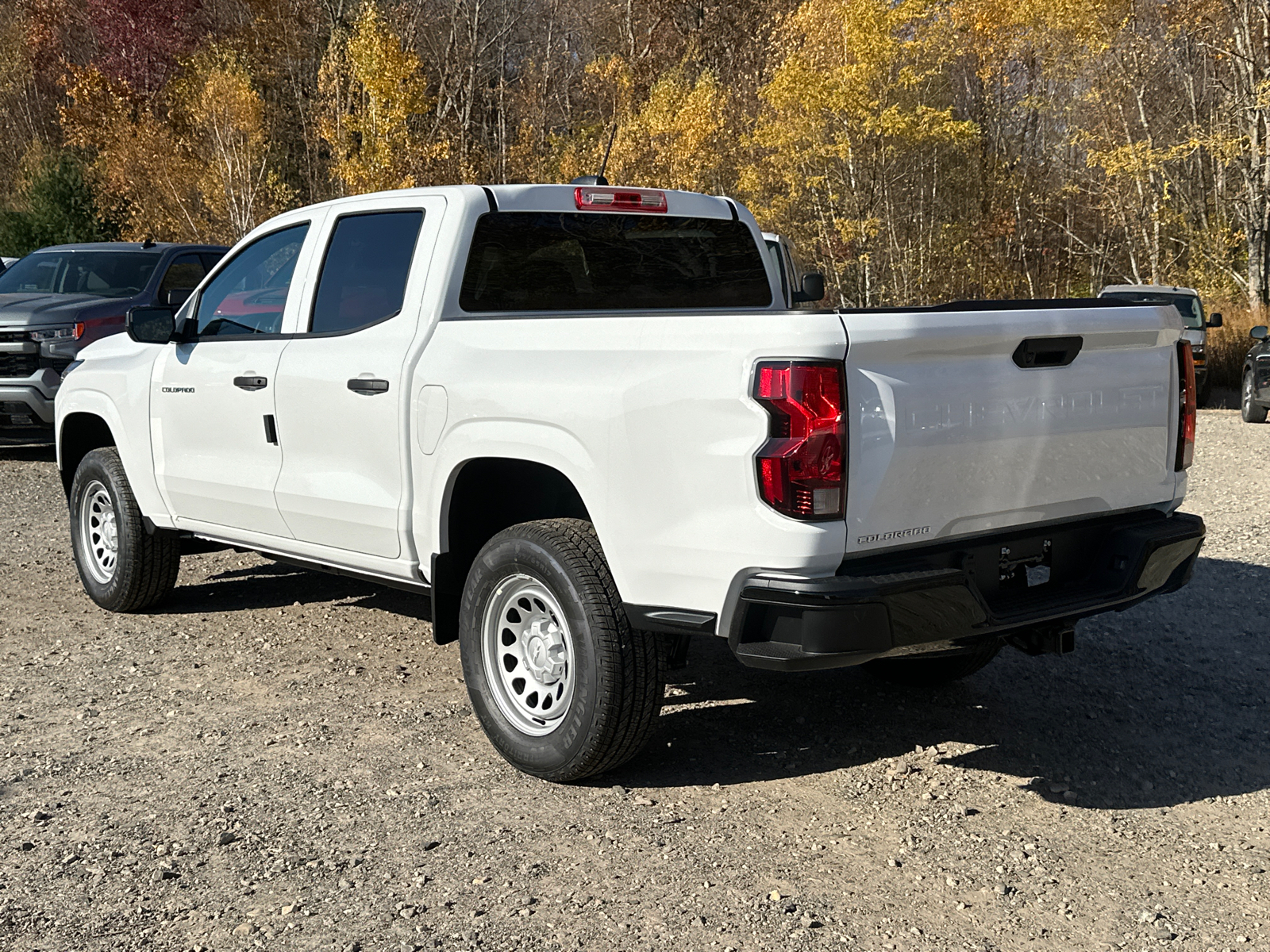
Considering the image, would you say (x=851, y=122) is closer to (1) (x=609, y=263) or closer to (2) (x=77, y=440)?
(2) (x=77, y=440)

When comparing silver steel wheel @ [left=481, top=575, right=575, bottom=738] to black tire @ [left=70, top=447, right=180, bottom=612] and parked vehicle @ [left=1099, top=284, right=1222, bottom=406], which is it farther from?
parked vehicle @ [left=1099, top=284, right=1222, bottom=406]

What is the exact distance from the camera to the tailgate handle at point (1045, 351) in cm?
357

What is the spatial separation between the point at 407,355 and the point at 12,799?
1.93 m

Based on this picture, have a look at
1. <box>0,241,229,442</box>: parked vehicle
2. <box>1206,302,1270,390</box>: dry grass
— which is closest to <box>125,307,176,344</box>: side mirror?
<box>0,241,229,442</box>: parked vehicle

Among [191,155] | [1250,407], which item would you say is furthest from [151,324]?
[191,155]

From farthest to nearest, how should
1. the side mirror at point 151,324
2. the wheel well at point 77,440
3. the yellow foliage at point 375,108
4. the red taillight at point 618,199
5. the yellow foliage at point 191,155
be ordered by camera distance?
the yellow foliage at point 191,155, the yellow foliage at point 375,108, the wheel well at point 77,440, the side mirror at point 151,324, the red taillight at point 618,199

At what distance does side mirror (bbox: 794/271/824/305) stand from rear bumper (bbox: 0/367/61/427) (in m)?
7.88

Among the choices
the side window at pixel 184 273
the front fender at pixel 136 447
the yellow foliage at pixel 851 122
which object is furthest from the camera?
the yellow foliage at pixel 851 122

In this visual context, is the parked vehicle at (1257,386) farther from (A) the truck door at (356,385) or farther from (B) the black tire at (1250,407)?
(A) the truck door at (356,385)

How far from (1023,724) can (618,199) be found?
259 cm

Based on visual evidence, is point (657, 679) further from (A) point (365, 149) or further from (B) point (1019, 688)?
(A) point (365, 149)

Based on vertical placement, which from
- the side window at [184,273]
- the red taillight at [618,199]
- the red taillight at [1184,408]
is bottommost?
the red taillight at [1184,408]

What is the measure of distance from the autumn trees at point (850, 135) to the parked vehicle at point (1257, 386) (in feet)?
27.1

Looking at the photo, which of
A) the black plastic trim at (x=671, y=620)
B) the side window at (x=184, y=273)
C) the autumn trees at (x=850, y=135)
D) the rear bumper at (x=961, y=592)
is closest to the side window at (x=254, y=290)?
the black plastic trim at (x=671, y=620)
